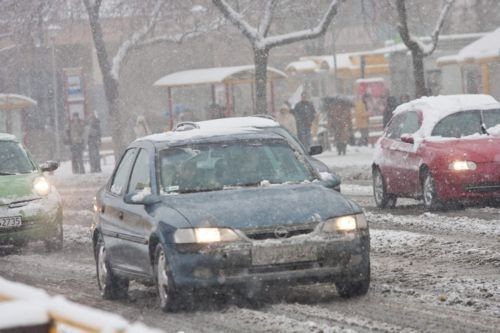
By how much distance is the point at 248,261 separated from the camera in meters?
9.12

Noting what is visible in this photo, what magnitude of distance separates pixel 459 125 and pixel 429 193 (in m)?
1.17

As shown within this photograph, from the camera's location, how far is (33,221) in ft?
52.3

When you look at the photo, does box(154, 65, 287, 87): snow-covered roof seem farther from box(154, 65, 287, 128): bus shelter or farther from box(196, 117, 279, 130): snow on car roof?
box(196, 117, 279, 130): snow on car roof

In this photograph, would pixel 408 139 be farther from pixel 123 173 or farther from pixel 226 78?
pixel 226 78

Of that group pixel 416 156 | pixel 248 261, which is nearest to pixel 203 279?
pixel 248 261

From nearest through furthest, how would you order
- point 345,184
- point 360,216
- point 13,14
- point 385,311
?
point 385,311
point 360,216
point 345,184
point 13,14

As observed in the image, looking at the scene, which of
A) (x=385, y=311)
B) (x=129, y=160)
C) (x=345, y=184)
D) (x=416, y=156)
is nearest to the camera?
(x=385, y=311)

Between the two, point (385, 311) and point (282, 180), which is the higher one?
point (282, 180)

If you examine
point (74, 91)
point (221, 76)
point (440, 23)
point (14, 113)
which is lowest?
point (14, 113)

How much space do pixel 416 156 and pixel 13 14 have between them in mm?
22787

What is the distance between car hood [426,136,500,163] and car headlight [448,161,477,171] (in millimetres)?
57

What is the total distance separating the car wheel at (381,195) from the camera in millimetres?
18922

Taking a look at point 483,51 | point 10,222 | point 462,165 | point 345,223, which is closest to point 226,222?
point 345,223

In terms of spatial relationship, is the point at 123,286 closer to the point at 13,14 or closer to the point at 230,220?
the point at 230,220
